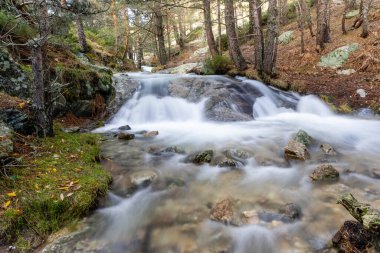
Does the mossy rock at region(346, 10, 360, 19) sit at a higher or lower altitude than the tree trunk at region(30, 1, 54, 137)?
higher

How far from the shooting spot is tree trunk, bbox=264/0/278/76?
10539 mm

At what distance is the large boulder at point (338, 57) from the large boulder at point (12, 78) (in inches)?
446

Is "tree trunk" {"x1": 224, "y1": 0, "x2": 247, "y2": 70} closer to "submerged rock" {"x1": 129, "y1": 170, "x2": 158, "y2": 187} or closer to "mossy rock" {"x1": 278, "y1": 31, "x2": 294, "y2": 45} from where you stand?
"mossy rock" {"x1": 278, "y1": 31, "x2": 294, "y2": 45}

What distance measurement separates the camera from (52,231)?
3.19 m

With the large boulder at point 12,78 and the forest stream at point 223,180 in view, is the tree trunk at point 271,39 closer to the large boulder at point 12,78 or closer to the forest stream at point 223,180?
the forest stream at point 223,180

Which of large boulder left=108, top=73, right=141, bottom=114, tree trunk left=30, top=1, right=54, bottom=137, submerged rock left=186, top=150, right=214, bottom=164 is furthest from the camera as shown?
large boulder left=108, top=73, right=141, bottom=114

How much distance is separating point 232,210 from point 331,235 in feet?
3.88

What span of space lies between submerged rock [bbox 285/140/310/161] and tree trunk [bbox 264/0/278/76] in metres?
6.29

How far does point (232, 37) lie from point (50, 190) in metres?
10.3

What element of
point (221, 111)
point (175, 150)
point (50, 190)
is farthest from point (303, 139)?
point (50, 190)

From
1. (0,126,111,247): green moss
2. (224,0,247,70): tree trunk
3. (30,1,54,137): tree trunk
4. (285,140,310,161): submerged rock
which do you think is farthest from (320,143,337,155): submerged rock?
(224,0,247,70): tree trunk

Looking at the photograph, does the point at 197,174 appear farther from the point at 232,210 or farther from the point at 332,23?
the point at 332,23

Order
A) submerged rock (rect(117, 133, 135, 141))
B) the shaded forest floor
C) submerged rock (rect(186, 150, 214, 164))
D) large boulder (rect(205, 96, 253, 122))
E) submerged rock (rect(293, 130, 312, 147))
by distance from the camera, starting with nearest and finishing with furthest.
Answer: submerged rock (rect(186, 150, 214, 164)) < submerged rock (rect(293, 130, 312, 147)) < submerged rock (rect(117, 133, 135, 141)) < large boulder (rect(205, 96, 253, 122)) < the shaded forest floor

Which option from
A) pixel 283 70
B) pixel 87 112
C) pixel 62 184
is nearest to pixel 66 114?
pixel 87 112
